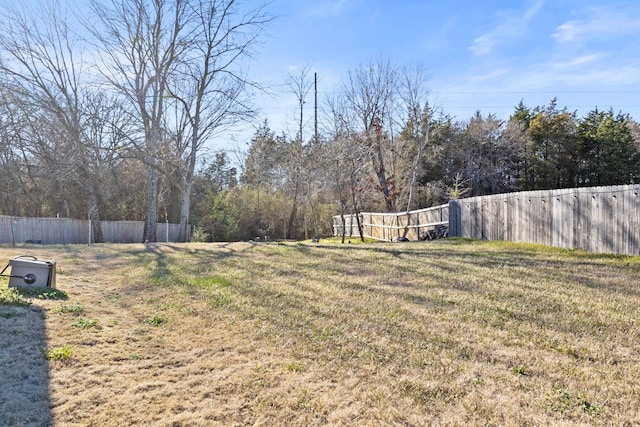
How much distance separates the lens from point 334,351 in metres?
2.98

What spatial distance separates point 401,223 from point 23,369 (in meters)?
13.7

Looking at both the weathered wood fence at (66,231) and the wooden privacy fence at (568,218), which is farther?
the weathered wood fence at (66,231)

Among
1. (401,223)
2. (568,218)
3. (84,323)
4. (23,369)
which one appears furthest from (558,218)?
(23,369)

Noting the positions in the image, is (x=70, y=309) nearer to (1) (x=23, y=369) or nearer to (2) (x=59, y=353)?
(2) (x=59, y=353)

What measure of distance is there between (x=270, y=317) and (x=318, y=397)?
168cm

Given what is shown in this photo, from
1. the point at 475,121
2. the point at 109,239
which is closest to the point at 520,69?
the point at 475,121

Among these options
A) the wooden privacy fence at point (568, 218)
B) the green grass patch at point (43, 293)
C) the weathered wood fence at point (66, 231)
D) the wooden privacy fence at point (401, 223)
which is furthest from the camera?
the weathered wood fence at point (66, 231)

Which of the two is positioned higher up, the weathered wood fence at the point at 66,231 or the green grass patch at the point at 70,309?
the weathered wood fence at the point at 66,231

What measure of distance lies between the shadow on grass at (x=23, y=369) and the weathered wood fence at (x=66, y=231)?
12212mm

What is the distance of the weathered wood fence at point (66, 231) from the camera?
46.9ft

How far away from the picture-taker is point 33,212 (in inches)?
746

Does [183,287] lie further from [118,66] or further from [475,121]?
[475,121]

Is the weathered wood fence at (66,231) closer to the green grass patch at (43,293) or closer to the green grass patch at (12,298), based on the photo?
the green grass patch at (43,293)

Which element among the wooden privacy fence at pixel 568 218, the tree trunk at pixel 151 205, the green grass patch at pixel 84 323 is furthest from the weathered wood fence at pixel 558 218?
the tree trunk at pixel 151 205
